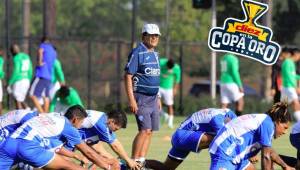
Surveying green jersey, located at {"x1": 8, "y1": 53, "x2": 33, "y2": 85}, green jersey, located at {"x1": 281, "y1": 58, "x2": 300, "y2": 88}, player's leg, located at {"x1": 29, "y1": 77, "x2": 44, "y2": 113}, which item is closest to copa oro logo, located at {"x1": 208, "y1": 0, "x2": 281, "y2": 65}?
green jersey, located at {"x1": 281, "y1": 58, "x2": 300, "y2": 88}

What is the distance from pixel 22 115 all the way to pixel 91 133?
44.5 inches

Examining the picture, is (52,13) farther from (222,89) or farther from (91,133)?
(91,133)

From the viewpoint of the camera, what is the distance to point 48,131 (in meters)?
10.9

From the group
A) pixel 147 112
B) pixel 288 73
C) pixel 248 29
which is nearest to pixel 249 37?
pixel 248 29

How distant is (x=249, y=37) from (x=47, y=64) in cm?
1069

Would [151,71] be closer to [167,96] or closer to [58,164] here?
[58,164]

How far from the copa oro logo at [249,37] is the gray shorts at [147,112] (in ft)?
4.31

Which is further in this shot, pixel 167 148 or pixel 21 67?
pixel 21 67

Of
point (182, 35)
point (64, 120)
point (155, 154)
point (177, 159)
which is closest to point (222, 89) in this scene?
point (155, 154)

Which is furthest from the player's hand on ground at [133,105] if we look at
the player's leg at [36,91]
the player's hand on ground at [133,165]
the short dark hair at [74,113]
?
the player's leg at [36,91]

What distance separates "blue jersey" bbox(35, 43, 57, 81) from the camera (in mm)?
23062

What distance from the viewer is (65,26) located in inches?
3007

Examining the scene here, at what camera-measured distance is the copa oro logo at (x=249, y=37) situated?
1309cm

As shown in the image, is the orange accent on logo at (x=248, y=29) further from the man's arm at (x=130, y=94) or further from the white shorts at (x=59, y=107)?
the white shorts at (x=59, y=107)
